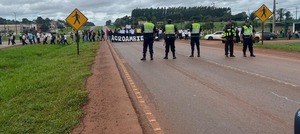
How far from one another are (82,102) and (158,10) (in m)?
100

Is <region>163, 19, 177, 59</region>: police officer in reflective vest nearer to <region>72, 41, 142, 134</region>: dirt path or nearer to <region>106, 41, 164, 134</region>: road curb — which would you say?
<region>106, 41, 164, 134</region>: road curb

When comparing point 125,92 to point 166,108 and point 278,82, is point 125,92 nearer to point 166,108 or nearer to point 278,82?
point 166,108

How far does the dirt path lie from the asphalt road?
1.60ft

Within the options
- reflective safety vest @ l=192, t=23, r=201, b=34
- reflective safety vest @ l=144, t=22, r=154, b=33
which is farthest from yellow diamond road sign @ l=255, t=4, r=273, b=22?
reflective safety vest @ l=144, t=22, r=154, b=33

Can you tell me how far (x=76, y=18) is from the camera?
22.2m

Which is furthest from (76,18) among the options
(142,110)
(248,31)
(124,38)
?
(124,38)

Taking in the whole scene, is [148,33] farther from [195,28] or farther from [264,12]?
[264,12]

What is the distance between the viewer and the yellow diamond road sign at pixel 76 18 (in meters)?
22.2

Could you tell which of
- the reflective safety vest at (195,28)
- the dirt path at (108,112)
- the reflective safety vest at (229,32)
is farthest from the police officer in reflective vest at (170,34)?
the dirt path at (108,112)

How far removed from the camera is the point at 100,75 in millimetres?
12727

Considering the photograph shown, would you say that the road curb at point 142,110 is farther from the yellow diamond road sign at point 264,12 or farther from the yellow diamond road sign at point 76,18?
the yellow diamond road sign at point 264,12

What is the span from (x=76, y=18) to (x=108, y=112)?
1584 cm

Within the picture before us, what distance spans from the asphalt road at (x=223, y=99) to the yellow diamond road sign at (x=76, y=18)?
1039 centimetres

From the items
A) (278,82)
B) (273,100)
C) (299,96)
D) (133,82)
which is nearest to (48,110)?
(133,82)
